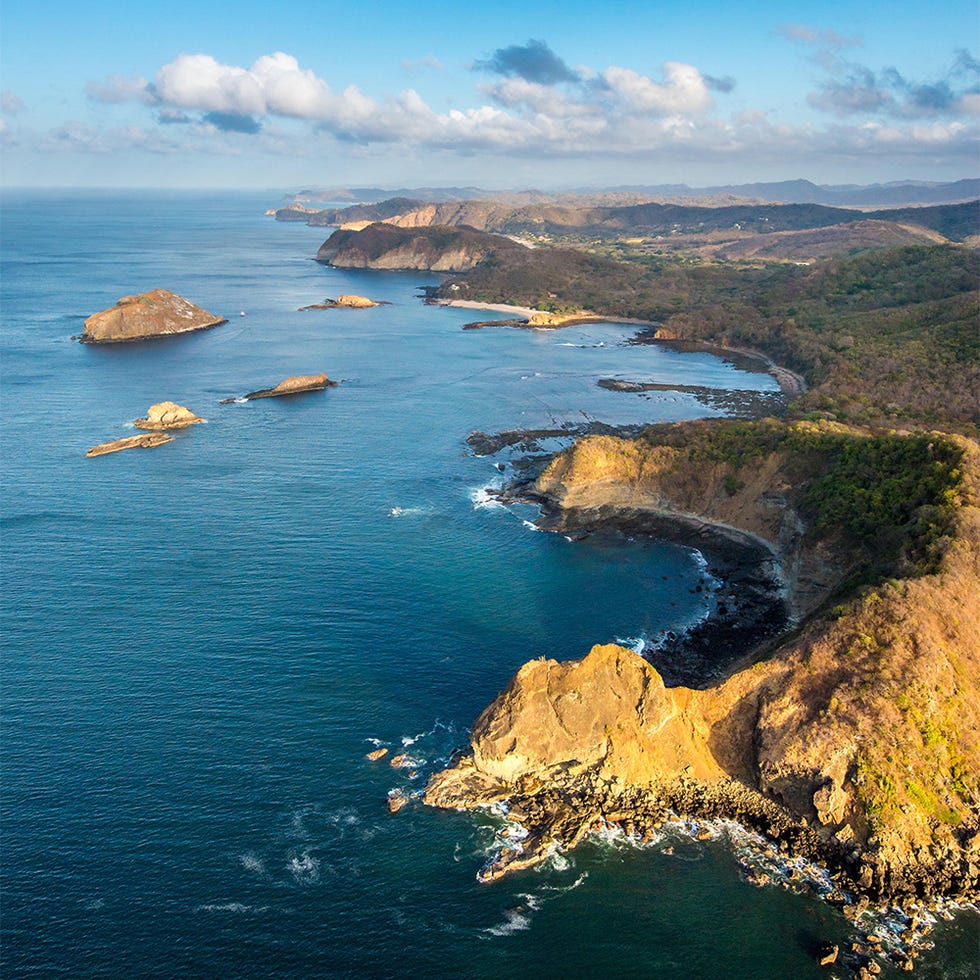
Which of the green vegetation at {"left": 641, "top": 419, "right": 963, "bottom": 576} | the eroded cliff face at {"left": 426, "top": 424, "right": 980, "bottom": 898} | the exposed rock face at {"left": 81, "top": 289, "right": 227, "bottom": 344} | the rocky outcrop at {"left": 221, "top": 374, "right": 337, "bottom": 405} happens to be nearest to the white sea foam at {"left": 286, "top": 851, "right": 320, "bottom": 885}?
the eroded cliff face at {"left": 426, "top": 424, "right": 980, "bottom": 898}

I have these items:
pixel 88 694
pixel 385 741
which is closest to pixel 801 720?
pixel 385 741

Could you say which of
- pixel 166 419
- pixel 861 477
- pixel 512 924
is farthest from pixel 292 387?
pixel 512 924

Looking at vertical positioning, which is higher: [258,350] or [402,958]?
[258,350]

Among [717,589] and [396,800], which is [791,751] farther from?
[717,589]

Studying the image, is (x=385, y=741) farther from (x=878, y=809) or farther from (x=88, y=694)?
(x=878, y=809)

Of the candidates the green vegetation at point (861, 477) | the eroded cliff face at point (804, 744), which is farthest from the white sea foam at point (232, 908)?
the green vegetation at point (861, 477)

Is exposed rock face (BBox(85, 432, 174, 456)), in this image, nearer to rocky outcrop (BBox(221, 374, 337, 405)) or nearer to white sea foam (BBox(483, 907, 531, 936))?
rocky outcrop (BBox(221, 374, 337, 405))
